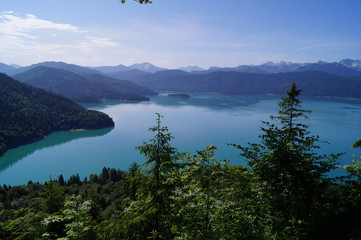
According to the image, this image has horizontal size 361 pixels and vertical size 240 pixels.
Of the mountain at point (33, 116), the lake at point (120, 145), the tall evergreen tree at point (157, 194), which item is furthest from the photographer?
the mountain at point (33, 116)

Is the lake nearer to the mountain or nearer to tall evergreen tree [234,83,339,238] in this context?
the mountain

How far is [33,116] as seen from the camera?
421 feet

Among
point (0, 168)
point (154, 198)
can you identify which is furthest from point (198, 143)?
point (154, 198)

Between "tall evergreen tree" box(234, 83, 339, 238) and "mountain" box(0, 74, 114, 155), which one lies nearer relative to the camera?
"tall evergreen tree" box(234, 83, 339, 238)

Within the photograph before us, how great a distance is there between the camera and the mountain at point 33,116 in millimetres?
106238

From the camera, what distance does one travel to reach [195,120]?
130125 millimetres

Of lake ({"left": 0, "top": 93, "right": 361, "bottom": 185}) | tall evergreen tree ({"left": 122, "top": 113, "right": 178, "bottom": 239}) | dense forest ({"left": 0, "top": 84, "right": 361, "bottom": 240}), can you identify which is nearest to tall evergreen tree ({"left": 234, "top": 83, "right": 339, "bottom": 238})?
dense forest ({"left": 0, "top": 84, "right": 361, "bottom": 240})

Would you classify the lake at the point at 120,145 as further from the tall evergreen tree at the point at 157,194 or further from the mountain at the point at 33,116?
→ the tall evergreen tree at the point at 157,194

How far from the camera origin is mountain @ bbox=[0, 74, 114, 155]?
349 feet

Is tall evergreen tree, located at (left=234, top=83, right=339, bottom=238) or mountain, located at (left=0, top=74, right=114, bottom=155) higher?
tall evergreen tree, located at (left=234, top=83, right=339, bottom=238)

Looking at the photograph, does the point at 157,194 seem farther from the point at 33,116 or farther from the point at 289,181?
the point at 33,116

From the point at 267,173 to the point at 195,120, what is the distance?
124 m

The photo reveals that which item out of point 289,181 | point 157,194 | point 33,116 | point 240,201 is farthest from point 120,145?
point 289,181

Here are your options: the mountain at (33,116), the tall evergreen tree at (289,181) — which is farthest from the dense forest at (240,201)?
the mountain at (33,116)
